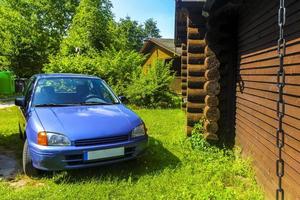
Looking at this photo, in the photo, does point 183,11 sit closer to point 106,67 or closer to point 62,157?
point 62,157

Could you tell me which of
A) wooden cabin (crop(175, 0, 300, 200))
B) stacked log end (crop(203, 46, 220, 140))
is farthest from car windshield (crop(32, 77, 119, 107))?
wooden cabin (crop(175, 0, 300, 200))

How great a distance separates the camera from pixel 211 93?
22.0 feet

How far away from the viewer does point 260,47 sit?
5.09m

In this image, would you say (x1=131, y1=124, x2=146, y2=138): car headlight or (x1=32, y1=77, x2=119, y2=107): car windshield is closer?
(x1=131, y1=124, x2=146, y2=138): car headlight

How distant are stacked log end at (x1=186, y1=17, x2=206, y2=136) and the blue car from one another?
1848mm

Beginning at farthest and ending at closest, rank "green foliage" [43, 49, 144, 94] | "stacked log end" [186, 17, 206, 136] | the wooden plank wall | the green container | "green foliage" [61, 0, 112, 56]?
"green foliage" [61, 0, 112, 56]
"green foliage" [43, 49, 144, 94]
the green container
"stacked log end" [186, 17, 206, 136]
the wooden plank wall

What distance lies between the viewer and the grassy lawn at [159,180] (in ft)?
15.2

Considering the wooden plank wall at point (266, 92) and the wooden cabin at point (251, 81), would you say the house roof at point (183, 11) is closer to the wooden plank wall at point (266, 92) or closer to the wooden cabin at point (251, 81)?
the wooden cabin at point (251, 81)

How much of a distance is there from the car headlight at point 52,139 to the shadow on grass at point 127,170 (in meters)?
0.60

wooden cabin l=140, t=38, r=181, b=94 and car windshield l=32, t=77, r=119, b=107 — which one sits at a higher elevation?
wooden cabin l=140, t=38, r=181, b=94

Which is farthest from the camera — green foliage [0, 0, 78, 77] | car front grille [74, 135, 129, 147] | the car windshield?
green foliage [0, 0, 78, 77]

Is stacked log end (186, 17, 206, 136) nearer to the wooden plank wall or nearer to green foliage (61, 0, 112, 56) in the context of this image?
the wooden plank wall

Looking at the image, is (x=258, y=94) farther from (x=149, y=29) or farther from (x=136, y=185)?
(x=149, y=29)

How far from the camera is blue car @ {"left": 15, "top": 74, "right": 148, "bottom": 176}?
4.90 meters
